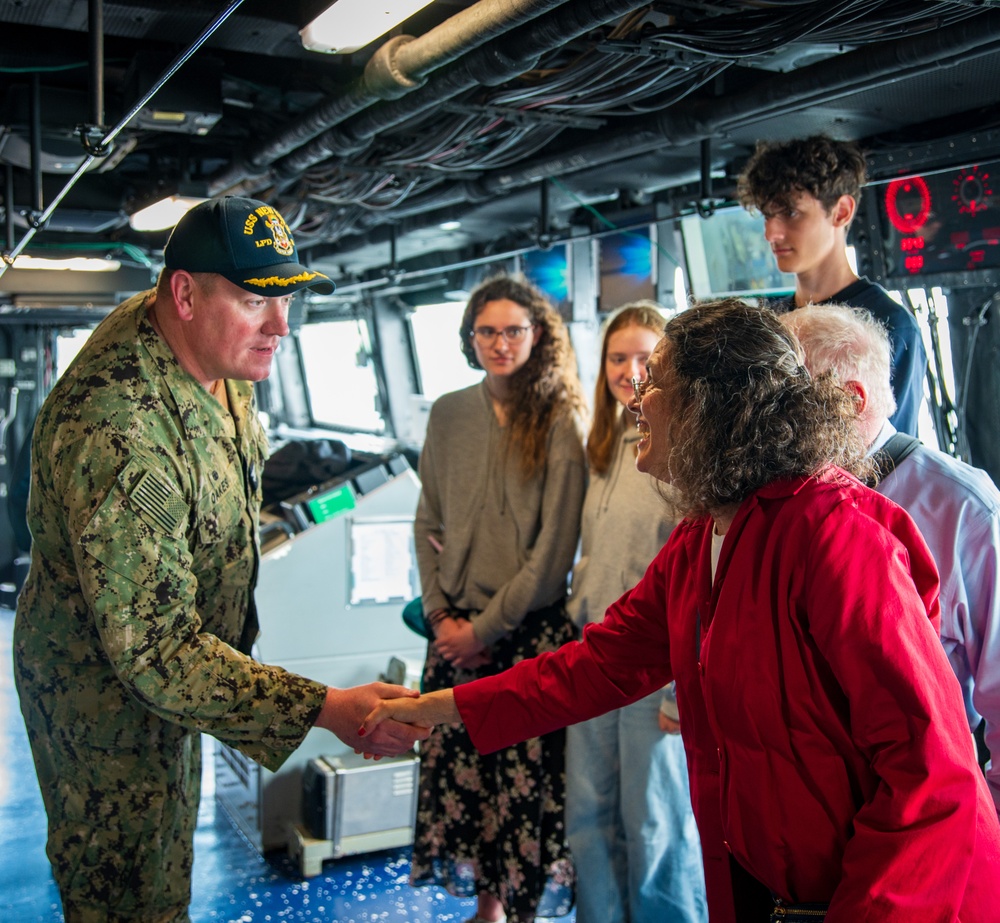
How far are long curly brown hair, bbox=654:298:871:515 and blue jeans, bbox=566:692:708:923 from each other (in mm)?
1304

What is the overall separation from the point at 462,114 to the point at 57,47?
1.50 m

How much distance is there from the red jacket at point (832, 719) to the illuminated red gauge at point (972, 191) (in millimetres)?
2156

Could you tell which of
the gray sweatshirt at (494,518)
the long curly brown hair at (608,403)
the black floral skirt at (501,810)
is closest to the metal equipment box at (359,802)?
the black floral skirt at (501,810)

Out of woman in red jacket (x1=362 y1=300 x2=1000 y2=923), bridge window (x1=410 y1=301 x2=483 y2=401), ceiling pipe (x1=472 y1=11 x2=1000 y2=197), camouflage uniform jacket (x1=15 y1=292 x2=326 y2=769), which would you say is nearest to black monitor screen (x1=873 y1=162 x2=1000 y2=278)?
ceiling pipe (x1=472 y1=11 x2=1000 y2=197)

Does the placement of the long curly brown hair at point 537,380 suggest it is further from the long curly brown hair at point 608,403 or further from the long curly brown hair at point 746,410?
the long curly brown hair at point 746,410

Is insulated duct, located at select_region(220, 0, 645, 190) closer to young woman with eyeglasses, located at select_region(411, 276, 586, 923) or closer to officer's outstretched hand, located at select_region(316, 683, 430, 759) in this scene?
young woman with eyeglasses, located at select_region(411, 276, 586, 923)

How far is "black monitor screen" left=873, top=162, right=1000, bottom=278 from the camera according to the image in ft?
10.3

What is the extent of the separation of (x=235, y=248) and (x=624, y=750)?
66.4 inches

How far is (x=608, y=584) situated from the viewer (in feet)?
8.73

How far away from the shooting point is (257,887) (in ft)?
11.2

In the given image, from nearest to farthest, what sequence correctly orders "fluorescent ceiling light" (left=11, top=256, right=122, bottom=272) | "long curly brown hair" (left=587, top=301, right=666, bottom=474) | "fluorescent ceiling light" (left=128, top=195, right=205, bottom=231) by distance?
1. "long curly brown hair" (left=587, top=301, right=666, bottom=474)
2. "fluorescent ceiling light" (left=128, top=195, right=205, bottom=231)
3. "fluorescent ceiling light" (left=11, top=256, right=122, bottom=272)

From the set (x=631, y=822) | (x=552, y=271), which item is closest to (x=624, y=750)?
(x=631, y=822)

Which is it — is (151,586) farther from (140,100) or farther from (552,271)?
(552,271)

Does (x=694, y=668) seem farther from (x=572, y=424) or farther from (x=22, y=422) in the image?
(x=22, y=422)
